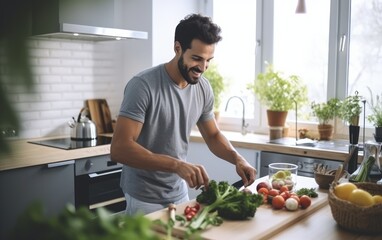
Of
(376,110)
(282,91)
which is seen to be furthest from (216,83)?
(376,110)

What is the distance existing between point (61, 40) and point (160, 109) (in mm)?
1984

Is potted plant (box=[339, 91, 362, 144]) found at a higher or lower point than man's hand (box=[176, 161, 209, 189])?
higher

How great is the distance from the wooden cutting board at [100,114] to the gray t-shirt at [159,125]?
1.81 metres

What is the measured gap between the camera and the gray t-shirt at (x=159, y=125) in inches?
82.0

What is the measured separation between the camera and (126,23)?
4215 millimetres

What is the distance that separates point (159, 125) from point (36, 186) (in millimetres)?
1145

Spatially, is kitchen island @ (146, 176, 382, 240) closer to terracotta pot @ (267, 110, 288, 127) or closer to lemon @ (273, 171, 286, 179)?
lemon @ (273, 171, 286, 179)

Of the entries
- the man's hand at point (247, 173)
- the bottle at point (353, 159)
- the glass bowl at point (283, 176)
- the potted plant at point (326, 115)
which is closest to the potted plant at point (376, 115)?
the potted plant at point (326, 115)

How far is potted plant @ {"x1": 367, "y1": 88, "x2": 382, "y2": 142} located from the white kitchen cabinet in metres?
0.89

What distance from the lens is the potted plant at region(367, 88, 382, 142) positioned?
10.3 feet

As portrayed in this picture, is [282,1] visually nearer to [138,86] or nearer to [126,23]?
[126,23]

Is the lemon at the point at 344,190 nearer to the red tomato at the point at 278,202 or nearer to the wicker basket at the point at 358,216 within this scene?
the wicker basket at the point at 358,216

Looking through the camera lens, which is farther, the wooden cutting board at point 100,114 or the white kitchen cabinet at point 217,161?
the wooden cutting board at point 100,114

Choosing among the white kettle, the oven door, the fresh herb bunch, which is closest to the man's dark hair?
the fresh herb bunch
